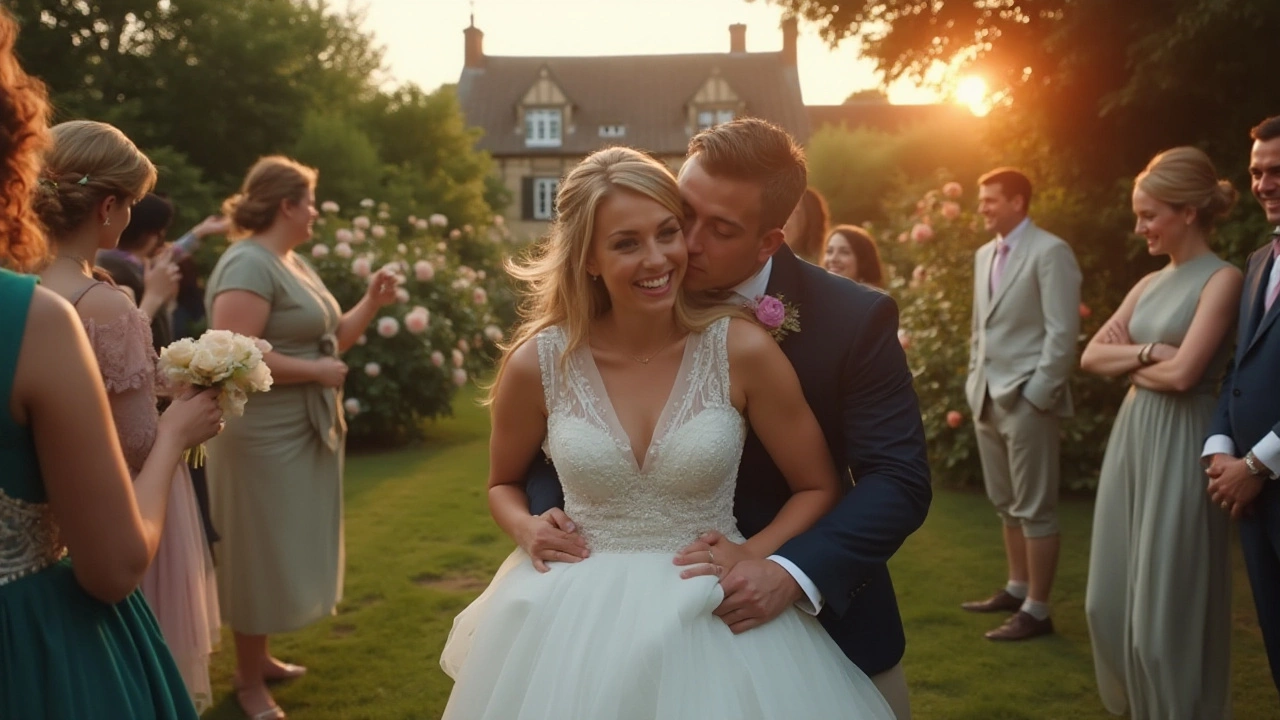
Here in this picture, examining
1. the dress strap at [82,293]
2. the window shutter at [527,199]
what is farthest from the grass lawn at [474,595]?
the window shutter at [527,199]

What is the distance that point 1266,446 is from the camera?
13.0ft

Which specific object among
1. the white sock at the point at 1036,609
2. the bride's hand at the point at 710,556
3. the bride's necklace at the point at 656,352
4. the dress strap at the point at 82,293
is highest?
the dress strap at the point at 82,293

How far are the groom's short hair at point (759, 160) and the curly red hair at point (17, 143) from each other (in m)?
1.48

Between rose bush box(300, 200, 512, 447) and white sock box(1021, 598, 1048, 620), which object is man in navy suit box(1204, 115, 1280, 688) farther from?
rose bush box(300, 200, 512, 447)

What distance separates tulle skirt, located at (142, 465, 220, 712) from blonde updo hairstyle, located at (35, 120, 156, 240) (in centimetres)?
156

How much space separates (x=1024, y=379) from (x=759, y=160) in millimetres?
4152

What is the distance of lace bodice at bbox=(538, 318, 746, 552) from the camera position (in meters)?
2.84

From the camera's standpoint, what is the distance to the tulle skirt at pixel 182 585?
4.71 meters

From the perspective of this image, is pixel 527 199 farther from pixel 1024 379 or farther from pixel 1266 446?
pixel 1266 446

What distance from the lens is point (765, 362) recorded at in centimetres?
285

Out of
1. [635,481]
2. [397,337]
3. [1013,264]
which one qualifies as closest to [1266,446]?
[635,481]

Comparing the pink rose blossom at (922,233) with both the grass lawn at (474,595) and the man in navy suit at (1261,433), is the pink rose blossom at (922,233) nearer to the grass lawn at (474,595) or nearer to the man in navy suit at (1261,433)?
the grass lawn at (474,595)

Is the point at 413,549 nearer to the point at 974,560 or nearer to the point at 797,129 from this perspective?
the point at 974,560

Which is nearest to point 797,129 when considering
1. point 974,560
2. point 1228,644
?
point 974,560
